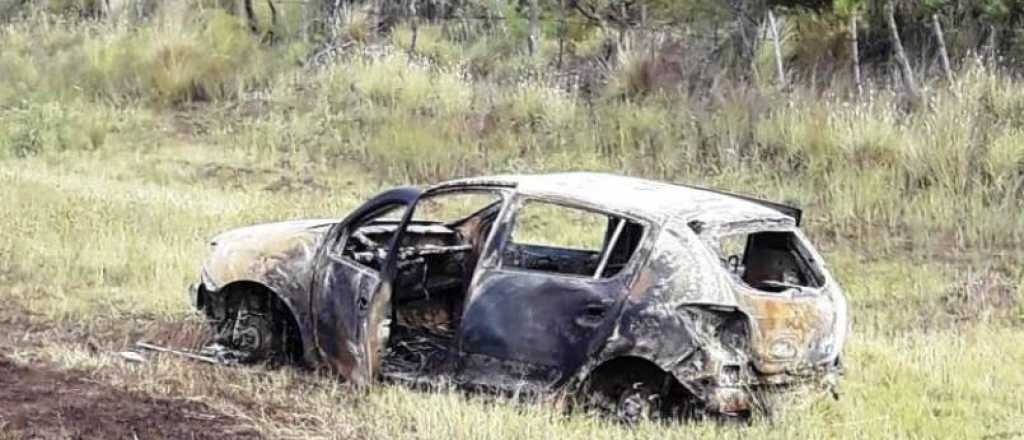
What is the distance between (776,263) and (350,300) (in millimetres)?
2461

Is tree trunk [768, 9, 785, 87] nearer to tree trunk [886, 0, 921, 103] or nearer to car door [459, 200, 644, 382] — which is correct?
tree trunk [886, 0, 921, 103]

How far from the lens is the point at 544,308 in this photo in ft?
27.3

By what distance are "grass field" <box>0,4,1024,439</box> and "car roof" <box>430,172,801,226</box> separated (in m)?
1.09

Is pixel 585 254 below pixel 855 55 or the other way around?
the other way around

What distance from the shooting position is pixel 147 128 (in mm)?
19781

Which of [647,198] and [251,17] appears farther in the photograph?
[251,17]

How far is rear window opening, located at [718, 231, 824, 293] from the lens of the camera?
877 centimetres

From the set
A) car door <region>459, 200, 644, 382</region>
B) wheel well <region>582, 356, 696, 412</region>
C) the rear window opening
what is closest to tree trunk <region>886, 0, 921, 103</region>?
the rear window opening

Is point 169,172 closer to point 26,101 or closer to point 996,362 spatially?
point 26,101

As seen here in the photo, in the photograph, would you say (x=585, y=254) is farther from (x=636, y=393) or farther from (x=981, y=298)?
(x=981, y=298)

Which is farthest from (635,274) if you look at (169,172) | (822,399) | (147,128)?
(147,128)

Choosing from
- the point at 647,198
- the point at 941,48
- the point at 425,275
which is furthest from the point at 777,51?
the point at 647,198

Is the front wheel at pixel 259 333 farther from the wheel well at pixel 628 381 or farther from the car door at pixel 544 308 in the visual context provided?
the wheel well at pixel 628 381

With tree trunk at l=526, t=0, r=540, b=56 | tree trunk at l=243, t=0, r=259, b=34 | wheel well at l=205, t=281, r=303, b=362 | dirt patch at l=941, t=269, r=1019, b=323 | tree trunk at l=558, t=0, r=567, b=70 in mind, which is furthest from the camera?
tree trunk at l=243, t=0, r=259, b=34
